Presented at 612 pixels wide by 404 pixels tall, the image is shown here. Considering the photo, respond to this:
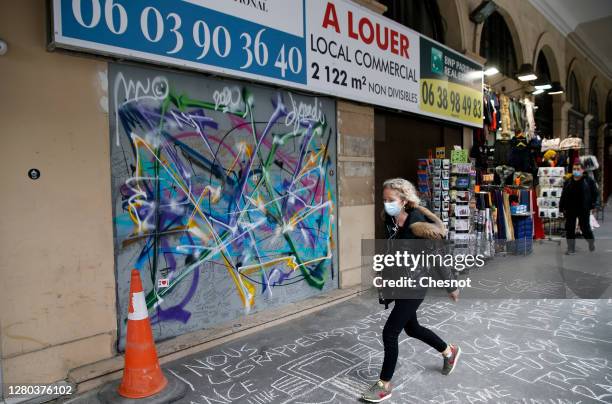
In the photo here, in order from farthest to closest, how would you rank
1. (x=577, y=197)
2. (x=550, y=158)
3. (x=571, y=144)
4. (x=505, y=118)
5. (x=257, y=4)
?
(x=550, y=158) → (x=571, y=144) → (x=505, y=118) → (x=577, y=197) → (x=257, y=4)

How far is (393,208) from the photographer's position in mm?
3379

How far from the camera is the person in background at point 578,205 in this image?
8906mm

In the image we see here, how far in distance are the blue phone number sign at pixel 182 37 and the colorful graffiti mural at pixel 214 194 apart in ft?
0.77

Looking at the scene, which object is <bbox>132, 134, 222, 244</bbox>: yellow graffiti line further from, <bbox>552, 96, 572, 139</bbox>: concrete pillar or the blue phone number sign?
<bbox>552, 96, 572, 139</bbox>: concrete pillar

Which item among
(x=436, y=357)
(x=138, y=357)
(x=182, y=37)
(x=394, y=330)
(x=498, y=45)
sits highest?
(x=498, y=45)

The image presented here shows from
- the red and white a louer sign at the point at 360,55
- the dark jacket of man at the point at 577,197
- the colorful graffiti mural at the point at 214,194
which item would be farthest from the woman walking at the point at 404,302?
the dark jacket of man at the point at 577,197

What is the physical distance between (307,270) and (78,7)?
145 inches

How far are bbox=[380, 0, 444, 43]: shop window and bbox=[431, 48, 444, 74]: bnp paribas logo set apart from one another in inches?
36.0

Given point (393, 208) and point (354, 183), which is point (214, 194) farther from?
point (354, 183)

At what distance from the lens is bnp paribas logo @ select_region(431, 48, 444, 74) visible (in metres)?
7.36

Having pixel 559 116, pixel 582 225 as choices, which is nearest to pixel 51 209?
pixel 582 225

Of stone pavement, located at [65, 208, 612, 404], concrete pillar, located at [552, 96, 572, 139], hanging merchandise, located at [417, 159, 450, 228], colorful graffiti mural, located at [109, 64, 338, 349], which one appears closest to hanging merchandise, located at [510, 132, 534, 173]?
hanging merchandise, located at [417, 159, 450, 228]

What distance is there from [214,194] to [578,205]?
827 cm

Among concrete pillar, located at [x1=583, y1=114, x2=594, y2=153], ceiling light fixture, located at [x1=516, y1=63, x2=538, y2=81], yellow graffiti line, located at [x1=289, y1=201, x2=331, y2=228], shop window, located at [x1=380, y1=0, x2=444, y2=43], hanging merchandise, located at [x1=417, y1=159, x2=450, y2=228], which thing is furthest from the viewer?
concrete pillar, located at [x1=583, y1=114, x2=594, y2=153]
